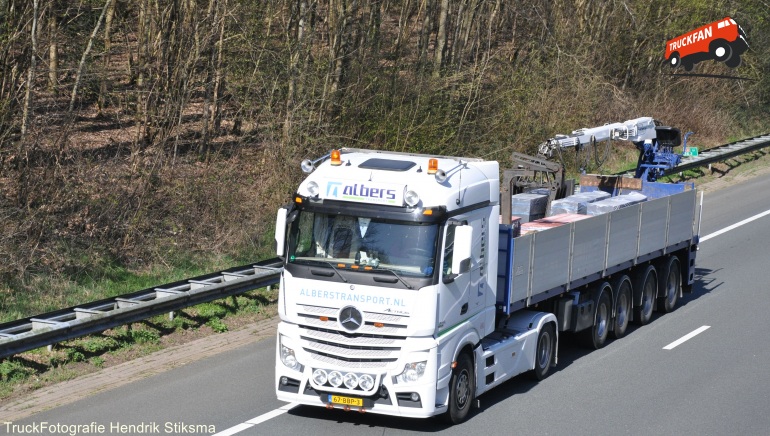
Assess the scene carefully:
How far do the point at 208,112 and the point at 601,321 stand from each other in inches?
422

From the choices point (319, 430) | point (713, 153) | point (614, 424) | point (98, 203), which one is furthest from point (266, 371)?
→ point (713, 153)

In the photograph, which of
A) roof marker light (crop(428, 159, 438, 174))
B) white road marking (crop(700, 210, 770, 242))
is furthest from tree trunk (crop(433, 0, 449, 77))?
roof marker light (crop(428, 159, 438, 174))

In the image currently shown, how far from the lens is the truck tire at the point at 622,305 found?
1508 cm

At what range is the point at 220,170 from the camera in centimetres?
1997

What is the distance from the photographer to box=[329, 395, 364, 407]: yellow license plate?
10.0 m

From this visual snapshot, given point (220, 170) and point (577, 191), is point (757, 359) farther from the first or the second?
point (220, 170)

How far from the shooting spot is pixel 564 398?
11.8 meters

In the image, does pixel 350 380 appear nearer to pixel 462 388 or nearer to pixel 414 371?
pixel 414 371

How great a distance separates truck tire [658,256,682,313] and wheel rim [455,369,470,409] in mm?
6980

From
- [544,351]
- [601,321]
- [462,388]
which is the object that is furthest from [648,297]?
[462,388]

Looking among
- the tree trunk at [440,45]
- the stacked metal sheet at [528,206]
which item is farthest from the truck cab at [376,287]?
the tree trunk at [440,45]

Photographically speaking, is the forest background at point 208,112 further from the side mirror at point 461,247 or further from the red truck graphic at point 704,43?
the side mirror at point 461,247

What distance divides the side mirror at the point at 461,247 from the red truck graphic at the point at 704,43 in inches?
1080

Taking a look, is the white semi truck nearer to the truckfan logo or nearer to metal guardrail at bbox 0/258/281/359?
the truckfan logo
